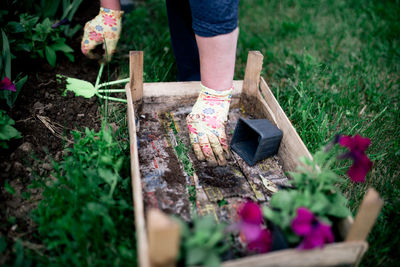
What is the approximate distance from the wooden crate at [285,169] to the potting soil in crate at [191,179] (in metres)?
0.13

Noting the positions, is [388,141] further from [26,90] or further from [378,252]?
[26,90]

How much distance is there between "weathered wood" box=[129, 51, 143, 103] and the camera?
1.64m

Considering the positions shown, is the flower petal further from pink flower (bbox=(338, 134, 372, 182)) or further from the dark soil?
the dark soil

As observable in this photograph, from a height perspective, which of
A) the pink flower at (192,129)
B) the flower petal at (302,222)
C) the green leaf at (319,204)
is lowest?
the pink flower at (192,129)

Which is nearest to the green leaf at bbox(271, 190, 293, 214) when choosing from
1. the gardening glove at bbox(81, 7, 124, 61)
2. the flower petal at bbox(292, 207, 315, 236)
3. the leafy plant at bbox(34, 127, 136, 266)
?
the flower petal at bbox(292, 207, 315, 236)

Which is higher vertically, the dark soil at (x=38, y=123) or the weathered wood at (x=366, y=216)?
the weathered wood at (x=366, y=216)

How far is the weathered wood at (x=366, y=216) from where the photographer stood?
3.15 feet

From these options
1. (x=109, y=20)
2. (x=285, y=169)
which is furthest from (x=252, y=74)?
(x=109, y=20)

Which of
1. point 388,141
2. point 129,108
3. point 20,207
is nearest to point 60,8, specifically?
point 129,108

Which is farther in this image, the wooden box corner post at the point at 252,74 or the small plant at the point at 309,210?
the wooden box corner post at the point at 252,74

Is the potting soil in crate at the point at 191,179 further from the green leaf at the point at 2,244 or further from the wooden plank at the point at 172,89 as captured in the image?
the green leaf at the point at 2,244

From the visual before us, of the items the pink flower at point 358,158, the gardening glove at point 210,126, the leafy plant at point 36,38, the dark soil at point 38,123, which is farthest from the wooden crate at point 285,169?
the leafy plant at point 36,38

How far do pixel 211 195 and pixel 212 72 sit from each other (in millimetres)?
608

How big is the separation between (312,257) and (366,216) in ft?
0.69
